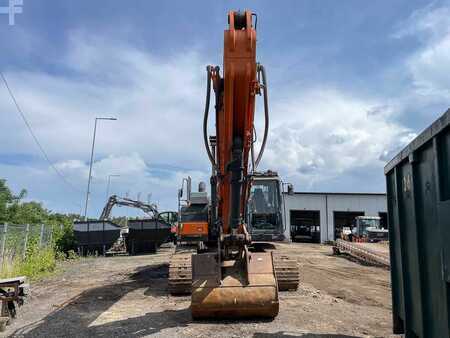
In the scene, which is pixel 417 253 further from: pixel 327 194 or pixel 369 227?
→ pixel 327 194

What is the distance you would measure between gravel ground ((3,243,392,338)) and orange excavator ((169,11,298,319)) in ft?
1.25

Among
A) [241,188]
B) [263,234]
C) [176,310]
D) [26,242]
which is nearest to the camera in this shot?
[241,188]

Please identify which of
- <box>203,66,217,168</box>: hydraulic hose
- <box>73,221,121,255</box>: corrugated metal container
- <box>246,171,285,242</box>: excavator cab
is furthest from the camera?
<box>73,221,121,255</box>: corrugated metal container

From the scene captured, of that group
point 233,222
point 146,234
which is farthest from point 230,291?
point 146,234

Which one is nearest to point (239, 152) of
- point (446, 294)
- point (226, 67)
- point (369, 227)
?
point (226, 67)

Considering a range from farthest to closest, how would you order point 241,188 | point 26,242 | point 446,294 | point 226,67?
1. point 26,242
2. point 241,188
3. point 226,67
4. point 446,294

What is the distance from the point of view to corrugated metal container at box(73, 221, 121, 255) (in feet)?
79.7

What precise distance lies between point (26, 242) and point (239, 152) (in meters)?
11.8

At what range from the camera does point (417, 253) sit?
400 centimetres

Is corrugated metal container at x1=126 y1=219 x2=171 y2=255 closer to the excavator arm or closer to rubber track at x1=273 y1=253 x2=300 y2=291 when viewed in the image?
Answer: rubber track at x1=273 y1=253 x2=300 y2=291

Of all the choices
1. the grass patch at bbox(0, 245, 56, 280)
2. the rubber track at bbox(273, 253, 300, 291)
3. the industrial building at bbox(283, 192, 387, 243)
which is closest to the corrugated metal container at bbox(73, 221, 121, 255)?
the grass patch at bbox(0, 245, 56, 280)

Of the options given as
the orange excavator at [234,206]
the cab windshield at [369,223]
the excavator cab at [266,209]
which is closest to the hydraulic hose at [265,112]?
the orange excavator at [234,206]

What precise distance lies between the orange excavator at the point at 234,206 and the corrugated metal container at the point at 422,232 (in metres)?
2.26

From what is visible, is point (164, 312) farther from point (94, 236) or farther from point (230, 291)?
point (94, 236)
